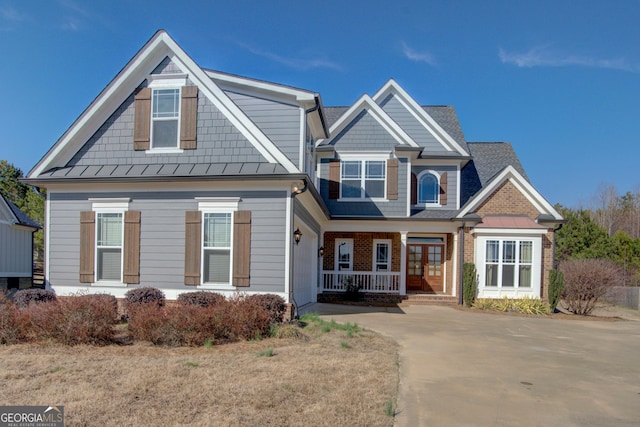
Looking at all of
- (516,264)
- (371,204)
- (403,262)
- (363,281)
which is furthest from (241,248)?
(516,264)

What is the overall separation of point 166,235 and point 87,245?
6.72 feet

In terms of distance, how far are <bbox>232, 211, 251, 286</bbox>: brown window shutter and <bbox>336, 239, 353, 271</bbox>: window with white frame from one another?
323 inches

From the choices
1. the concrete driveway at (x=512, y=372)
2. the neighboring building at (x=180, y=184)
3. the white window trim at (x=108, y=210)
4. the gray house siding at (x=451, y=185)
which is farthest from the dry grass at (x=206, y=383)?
the gray house siding at (x=451, y=185)

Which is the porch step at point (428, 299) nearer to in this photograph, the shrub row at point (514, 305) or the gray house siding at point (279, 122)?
the shrub row at point (514, 305)

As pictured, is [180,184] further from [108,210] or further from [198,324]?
[198,324]

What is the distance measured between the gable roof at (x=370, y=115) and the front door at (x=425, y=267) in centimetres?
466

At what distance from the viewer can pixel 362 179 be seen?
1744cm

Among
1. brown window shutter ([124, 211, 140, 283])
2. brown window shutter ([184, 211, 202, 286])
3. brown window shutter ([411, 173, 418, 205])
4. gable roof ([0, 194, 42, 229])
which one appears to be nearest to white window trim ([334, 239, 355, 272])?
brown window shutter ([411, 173, 418, 205])

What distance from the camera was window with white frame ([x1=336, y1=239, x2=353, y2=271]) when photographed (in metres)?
18.2

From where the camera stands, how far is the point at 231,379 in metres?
5.64

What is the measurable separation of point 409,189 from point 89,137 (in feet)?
36.1

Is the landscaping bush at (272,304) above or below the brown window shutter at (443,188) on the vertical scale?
below

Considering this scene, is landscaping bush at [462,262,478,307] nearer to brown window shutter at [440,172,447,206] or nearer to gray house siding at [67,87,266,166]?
brown window shutter at [440,172,447,206]

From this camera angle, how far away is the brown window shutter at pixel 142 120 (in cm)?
1125
